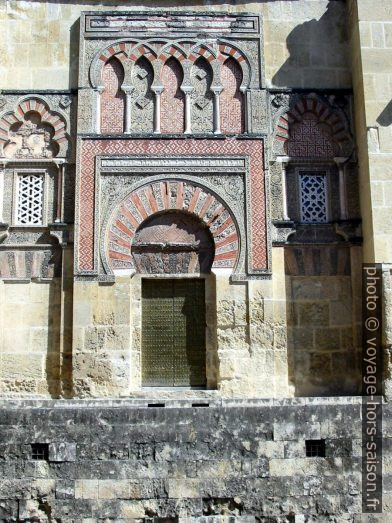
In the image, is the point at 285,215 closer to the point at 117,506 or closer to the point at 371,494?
the point at 371,494

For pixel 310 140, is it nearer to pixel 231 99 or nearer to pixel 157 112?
pixel 231 99

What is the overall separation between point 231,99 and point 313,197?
5.45 feet

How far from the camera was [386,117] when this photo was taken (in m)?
7.61

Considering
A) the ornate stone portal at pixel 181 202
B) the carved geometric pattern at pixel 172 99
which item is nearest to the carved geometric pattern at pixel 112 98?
the ornate stone portal at pixel 181 202

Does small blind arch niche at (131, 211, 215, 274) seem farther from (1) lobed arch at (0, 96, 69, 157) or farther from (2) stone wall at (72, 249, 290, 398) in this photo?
(1) lobed arch at (0, 96, 69, 157)

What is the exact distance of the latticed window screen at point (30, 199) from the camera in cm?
783

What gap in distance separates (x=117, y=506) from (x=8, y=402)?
1748 mm

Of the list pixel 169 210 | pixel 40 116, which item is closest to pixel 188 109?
pixel 169 210

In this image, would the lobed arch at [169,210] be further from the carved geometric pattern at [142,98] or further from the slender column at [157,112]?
the carved geometric pattern at [142,98]

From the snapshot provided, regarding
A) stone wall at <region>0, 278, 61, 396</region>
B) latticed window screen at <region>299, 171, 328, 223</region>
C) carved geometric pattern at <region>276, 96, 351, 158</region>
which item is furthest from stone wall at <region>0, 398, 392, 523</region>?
carved geometric pattern at <region>276, 96, 351, 158</region>

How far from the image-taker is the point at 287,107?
8.12m

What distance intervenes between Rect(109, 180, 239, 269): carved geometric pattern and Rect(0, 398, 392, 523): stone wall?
229 cm

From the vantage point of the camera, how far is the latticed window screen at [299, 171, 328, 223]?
7.98 m

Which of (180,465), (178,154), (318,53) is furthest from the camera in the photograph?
(318,53)
